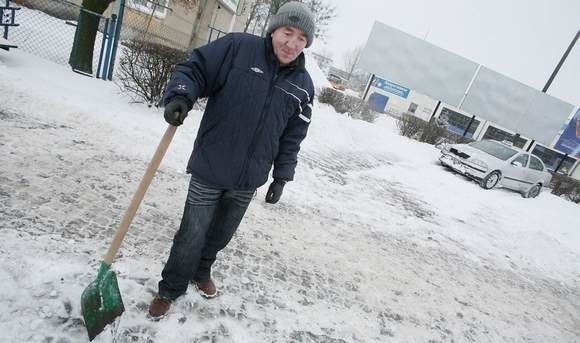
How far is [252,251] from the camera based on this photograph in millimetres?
3602

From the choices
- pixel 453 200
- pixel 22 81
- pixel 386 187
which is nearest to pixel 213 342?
pixel 22 81

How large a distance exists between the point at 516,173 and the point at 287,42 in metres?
12.0

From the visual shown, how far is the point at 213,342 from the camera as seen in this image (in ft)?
7.71

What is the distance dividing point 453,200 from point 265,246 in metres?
6.22

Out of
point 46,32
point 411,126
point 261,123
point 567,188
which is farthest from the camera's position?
point 567,188

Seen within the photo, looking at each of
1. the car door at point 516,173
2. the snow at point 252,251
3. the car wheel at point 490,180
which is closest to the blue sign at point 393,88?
the car door at point 516,173

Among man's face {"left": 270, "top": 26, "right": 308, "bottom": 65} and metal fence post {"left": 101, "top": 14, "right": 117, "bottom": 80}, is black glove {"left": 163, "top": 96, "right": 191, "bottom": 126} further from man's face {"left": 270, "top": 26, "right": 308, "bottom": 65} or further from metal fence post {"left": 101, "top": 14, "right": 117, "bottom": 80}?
metal fence post {"left": 101, "top": 14, "right": 117, "bottom": 80}

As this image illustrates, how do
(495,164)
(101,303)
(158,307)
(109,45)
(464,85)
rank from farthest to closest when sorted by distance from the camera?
(464,85) < (495,164) < (109,45) < (158,307) < (101,303)

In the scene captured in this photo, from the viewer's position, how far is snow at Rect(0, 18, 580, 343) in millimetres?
2457

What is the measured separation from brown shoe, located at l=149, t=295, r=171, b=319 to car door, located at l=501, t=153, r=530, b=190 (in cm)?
1156

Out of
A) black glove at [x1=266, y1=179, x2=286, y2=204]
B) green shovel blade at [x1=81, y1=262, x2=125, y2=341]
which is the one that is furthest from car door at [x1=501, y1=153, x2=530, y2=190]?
green shovel blade at [x1=81, y1=262, x2=125, y2=341]

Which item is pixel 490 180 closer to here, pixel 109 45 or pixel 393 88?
pixel 109 45

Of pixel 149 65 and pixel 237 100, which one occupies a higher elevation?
pixel 237 100

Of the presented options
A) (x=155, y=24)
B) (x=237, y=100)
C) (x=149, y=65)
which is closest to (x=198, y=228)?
(x=237, y=100)
